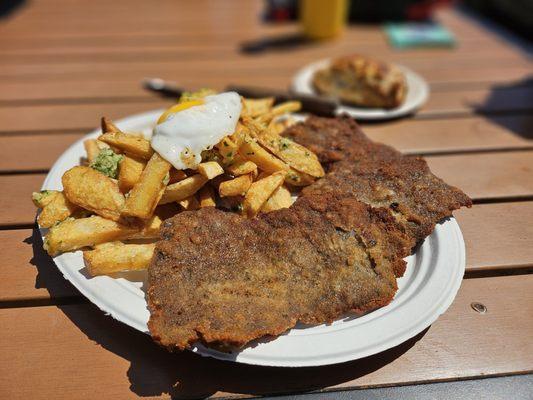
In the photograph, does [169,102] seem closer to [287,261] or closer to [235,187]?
[235,187]

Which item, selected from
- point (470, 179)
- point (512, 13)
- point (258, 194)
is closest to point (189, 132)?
point (258, 194)

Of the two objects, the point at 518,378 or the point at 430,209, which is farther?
the point at 430,209

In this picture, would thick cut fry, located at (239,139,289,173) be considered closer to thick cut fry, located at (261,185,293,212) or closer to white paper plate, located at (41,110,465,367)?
thick cut fry, located at (261,185,293,212)

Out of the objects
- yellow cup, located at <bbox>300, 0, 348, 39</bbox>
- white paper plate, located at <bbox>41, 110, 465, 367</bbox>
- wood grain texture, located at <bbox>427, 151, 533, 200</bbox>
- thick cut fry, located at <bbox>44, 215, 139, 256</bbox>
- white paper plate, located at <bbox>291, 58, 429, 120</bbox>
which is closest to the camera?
white paper plate, located at <bbox>41, 110, 465, 367</bbox>

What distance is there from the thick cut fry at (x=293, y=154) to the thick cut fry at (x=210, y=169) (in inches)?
12.0

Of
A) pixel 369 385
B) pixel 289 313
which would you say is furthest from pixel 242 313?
pixel 369 385

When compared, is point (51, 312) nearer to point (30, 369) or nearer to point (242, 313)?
point (30, 369)

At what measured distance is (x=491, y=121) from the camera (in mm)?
3725

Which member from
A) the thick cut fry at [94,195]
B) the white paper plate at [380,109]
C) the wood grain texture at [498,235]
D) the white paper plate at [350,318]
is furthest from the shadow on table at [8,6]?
the wood grain texture at [498,235]

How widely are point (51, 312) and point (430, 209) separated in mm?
1778

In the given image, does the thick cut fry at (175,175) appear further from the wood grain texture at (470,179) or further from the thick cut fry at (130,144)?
the wood grain texture at (470,179)

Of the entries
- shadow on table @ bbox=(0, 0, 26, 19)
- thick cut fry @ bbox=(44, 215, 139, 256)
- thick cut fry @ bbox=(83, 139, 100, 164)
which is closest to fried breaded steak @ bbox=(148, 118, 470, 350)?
thick cut fry @ bbox=(44, 215, 139, 256)

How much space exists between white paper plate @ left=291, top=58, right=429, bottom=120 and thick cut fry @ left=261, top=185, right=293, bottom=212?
1450mm

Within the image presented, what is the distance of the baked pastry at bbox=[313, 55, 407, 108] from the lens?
3.62 meters
